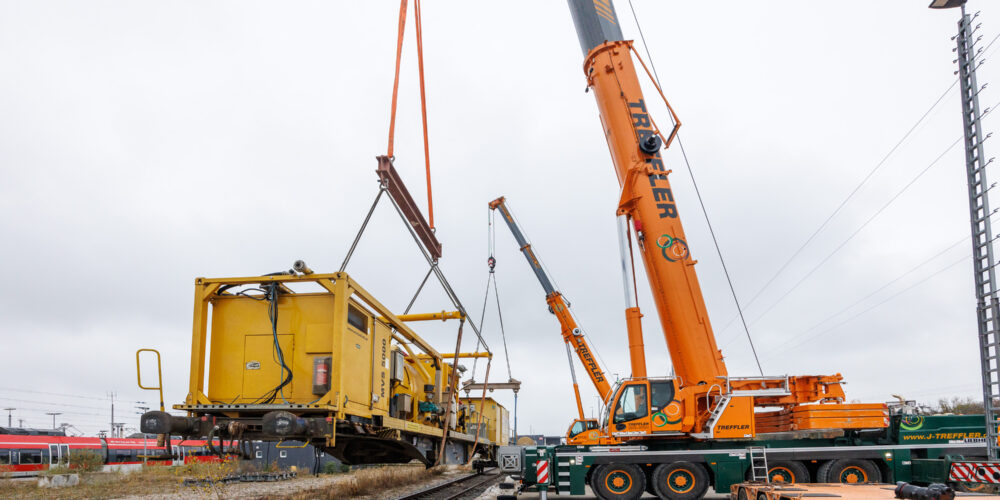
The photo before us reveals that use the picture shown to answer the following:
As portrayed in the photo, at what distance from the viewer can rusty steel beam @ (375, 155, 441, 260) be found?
9.12 m

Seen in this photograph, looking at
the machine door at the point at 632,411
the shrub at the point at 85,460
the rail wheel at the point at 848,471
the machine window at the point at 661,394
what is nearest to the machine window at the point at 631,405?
the machine door at the point at 632,411

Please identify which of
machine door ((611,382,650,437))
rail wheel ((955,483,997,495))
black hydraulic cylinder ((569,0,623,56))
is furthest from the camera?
black hydraulic cylinder ((569,0,623,56))

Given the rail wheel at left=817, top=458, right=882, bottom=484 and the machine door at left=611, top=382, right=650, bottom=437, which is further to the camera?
the machine door at left=611, top=382, right=650, bottom=437

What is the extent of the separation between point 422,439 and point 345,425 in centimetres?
454

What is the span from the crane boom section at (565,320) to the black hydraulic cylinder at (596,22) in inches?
471

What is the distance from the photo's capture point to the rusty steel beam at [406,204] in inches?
359

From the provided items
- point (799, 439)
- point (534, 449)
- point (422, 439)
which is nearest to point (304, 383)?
point (422, 439)

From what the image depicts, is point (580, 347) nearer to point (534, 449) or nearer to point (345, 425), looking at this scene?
point (534, 449)

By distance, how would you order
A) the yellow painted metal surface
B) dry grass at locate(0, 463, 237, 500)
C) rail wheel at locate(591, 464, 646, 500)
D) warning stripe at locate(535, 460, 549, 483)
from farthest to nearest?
dry grass at locate(0, 463, 237, 500) → the yellow painted metal surface → warning stripe at locate(535, 460, 549, 483) → rail wheel at locate(591, 464, 646, 500)

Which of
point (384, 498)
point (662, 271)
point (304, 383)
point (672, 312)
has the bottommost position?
point (384, 498)

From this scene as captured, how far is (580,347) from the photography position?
2339 cm

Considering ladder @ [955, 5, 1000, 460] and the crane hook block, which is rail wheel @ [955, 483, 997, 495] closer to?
ladder @ [955, 5, 1000, 460]

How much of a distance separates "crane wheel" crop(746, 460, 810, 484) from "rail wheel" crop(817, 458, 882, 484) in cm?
30

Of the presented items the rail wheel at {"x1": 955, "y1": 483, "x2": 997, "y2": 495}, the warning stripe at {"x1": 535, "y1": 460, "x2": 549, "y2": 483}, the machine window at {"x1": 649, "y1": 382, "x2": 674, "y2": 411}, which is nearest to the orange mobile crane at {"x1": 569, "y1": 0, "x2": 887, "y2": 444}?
the machine window at {"x1": 649, "y1": 382, "x2": 674, "y2": 411}
